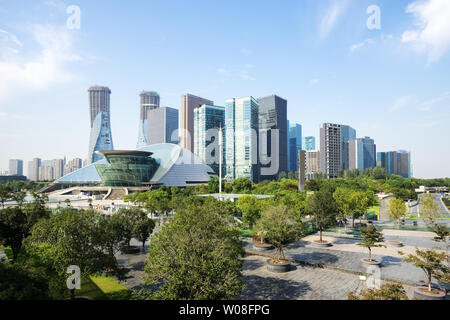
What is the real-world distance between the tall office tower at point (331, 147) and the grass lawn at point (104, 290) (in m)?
142

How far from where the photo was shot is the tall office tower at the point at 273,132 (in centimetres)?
14025

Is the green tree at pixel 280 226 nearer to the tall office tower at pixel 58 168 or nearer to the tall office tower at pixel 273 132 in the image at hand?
the tall office tower at pixel 273 132

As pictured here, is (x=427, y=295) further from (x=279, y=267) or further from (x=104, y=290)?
(x=104, y=290)

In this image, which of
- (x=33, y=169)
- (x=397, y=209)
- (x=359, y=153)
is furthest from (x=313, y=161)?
(x=33, y=169)

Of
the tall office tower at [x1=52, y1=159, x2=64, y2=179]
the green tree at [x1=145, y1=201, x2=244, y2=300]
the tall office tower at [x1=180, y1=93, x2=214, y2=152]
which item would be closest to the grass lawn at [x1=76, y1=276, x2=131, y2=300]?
the green tree at [x1=145, y1=201, x2=244, y2=300]

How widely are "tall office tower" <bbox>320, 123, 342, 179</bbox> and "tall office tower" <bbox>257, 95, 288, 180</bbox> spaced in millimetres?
22282

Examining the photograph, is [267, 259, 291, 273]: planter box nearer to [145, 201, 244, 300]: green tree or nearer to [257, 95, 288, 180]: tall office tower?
[145, 201, 244, 300]: green tree

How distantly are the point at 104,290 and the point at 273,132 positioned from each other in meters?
139

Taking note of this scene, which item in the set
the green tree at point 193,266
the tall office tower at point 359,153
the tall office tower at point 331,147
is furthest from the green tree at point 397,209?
the tall office tower at point 359,153

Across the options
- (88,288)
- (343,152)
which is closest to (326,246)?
(88,288)

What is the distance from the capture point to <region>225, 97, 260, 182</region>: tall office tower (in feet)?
384

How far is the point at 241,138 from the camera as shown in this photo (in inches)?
4675

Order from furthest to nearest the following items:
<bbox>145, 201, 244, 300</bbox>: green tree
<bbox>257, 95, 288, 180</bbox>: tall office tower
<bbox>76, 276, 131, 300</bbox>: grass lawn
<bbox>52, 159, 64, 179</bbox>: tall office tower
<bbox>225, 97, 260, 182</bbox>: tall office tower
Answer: <bbox>52, 159, 64, 179</bbox>: tall office tower
<bbox>257, 95, 288, 180</bbox>: tall office tower
<bbox>225, 97, 260, 182</bbox>: tall office tower
<bbox>76, 276, 131, 300</bbox>: grass lawn
<bbox>145, 201, 244, 300</bbox>: green tree

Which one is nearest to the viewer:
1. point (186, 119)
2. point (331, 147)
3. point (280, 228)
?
point (280, 228)
